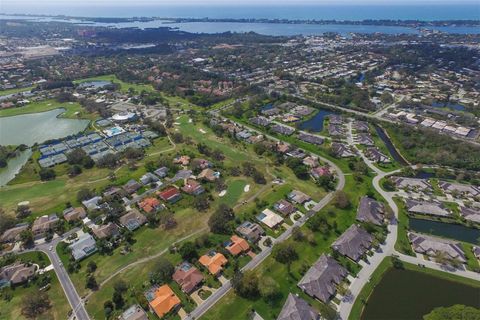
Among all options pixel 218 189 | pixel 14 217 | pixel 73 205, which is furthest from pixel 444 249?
pixel 14 217

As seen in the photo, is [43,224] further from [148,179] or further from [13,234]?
[148,179]

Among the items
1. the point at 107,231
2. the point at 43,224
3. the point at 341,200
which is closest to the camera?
the point at 107,231

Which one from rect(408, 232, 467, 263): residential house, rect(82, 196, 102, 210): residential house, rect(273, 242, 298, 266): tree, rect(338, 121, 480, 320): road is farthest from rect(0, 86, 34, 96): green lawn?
rect(408, 232, 467, 263): residential house

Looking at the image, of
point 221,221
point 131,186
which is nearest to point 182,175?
point 131,186

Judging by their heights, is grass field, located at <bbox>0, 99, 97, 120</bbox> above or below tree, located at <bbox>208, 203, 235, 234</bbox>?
below

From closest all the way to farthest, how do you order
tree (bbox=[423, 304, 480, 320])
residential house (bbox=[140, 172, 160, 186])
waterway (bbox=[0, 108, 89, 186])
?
tree (bbox=[423, 304, 480, 320]) < residential house (bbox=[140, 172, 160, 186]) < waterway (bbox=[0, 108, 89, 186])

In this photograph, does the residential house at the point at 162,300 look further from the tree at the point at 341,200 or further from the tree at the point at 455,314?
the tree at the point at 341,200

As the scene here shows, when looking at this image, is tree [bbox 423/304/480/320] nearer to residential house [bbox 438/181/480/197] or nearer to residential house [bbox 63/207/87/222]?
residential house [bbox 438/181/480/197]
